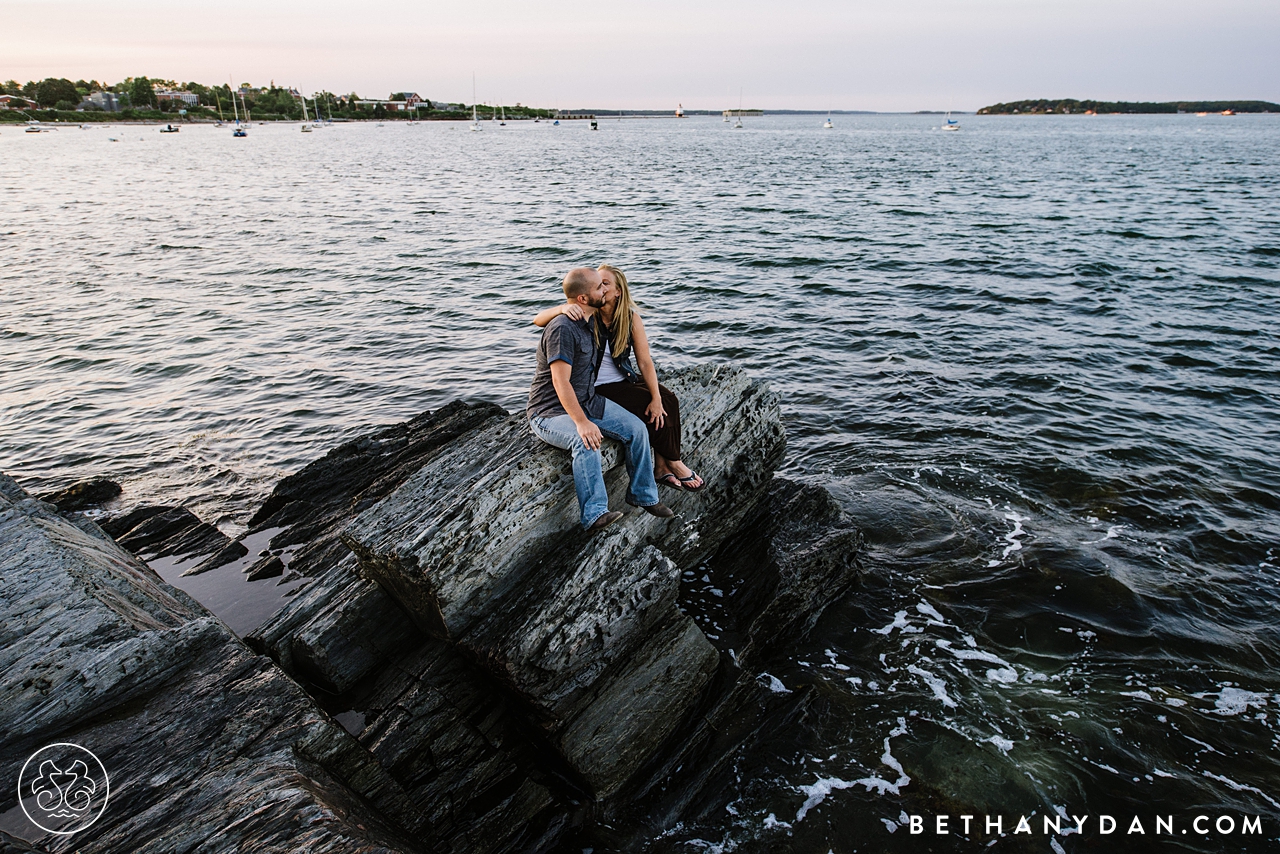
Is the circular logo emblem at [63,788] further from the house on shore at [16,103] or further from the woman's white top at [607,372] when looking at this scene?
the house on shore at [16,103]

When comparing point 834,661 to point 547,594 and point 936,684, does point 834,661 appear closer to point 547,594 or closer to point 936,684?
point 936,684

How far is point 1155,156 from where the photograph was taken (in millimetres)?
86688

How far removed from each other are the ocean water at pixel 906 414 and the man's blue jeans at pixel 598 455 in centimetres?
222

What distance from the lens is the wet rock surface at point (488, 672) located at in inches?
233

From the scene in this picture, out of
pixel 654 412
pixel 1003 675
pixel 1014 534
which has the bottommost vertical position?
pixel 1003 675

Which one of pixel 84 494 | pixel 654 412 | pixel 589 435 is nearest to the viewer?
pixel 589 435

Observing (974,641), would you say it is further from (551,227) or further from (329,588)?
(551,227)

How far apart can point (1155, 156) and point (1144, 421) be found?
95.9 metres

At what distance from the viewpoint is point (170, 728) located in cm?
549

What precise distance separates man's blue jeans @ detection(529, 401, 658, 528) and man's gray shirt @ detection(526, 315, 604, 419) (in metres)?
0.15

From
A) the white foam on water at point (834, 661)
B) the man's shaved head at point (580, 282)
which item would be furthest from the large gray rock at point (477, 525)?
the white foam on water at point (834, 661)

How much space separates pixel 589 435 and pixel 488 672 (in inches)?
99.5

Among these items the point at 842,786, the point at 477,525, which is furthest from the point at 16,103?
the point at 842,786

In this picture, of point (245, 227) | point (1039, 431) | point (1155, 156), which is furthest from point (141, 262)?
point (1155, 156)
